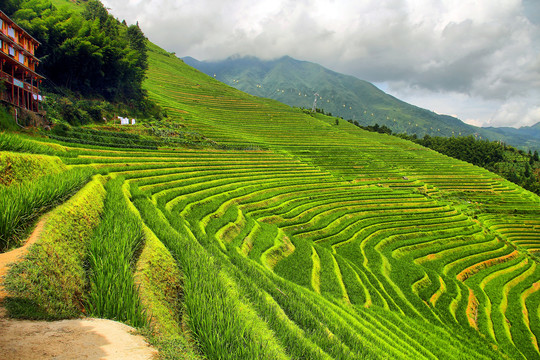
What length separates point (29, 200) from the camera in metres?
3.36

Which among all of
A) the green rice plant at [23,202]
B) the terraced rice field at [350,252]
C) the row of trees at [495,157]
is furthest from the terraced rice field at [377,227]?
the row of trees at [495,157]

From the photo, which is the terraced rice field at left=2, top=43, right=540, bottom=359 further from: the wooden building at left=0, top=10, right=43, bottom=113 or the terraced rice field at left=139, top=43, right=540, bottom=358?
the wooden building at left=0, top=10, right=43, bottom=113

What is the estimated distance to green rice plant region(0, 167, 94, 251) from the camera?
113 inches

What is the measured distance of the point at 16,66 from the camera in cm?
1619

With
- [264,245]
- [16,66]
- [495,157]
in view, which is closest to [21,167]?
[264,245]

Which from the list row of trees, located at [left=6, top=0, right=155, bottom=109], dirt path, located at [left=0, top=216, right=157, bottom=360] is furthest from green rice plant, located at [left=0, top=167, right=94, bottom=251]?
row of trees, located at [left=6, top=0, right=155, bottom=109]

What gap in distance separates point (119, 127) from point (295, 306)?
22.3m

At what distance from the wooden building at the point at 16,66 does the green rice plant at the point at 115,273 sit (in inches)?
619

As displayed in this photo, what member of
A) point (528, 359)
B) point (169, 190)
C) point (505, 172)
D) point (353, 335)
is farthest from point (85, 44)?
point (505, 172)

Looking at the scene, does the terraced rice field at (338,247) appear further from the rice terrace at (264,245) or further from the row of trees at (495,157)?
the row of trees at (495,157)

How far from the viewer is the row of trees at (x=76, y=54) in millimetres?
22812

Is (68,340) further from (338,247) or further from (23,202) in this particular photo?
(338,247)

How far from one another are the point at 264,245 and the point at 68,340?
32.8 ft

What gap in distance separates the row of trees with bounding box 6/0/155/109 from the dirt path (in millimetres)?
28017
